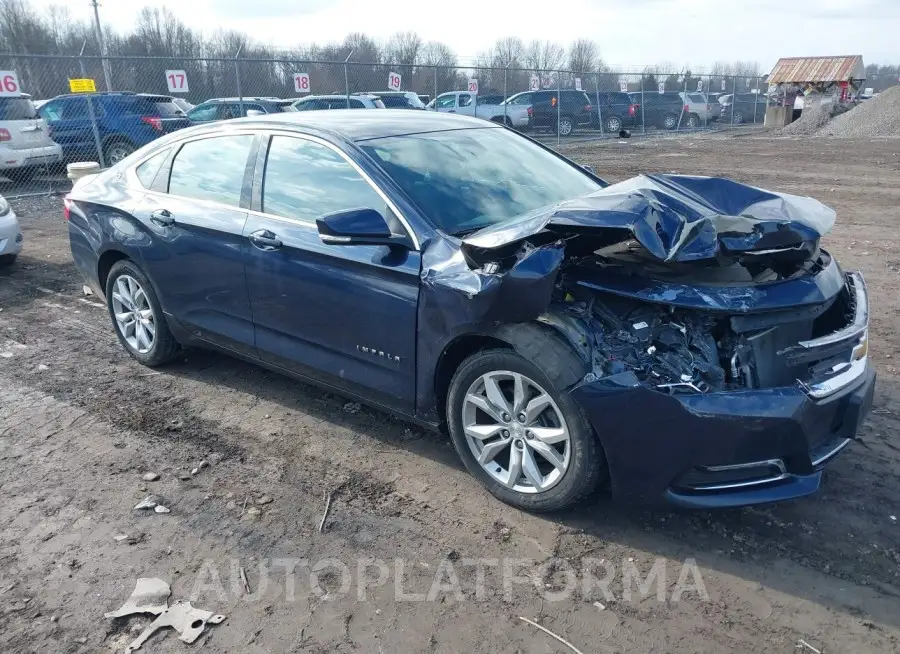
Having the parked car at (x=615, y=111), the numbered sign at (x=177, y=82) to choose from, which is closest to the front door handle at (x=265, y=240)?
the numbered sign at (x=177, y=82)

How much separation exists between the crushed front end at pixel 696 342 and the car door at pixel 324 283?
564 mm

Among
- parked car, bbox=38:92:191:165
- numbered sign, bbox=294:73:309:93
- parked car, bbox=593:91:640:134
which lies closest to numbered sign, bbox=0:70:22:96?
parked car, bbox=38:92:191:165

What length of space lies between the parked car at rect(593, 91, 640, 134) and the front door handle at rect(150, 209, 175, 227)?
79.7 feet

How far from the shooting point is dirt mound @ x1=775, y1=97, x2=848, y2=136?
1116 inches

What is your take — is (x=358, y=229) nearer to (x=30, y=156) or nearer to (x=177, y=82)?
(x=30, y=156)

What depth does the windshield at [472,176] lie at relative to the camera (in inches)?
149

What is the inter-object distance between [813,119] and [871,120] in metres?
2.61

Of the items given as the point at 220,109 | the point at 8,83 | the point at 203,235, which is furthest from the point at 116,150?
the point at 203,235

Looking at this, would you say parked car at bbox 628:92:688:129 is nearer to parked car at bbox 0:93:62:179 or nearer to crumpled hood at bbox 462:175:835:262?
parked car at bbox 0:93:62:179

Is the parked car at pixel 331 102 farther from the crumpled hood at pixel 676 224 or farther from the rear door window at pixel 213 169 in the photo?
the crumpled hood at pixel 676 224

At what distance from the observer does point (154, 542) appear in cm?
336

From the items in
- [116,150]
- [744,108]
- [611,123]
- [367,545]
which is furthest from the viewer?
[744,108]

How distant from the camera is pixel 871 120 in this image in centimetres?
2703

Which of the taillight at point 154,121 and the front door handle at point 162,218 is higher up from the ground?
the front door handle at point 162,218
